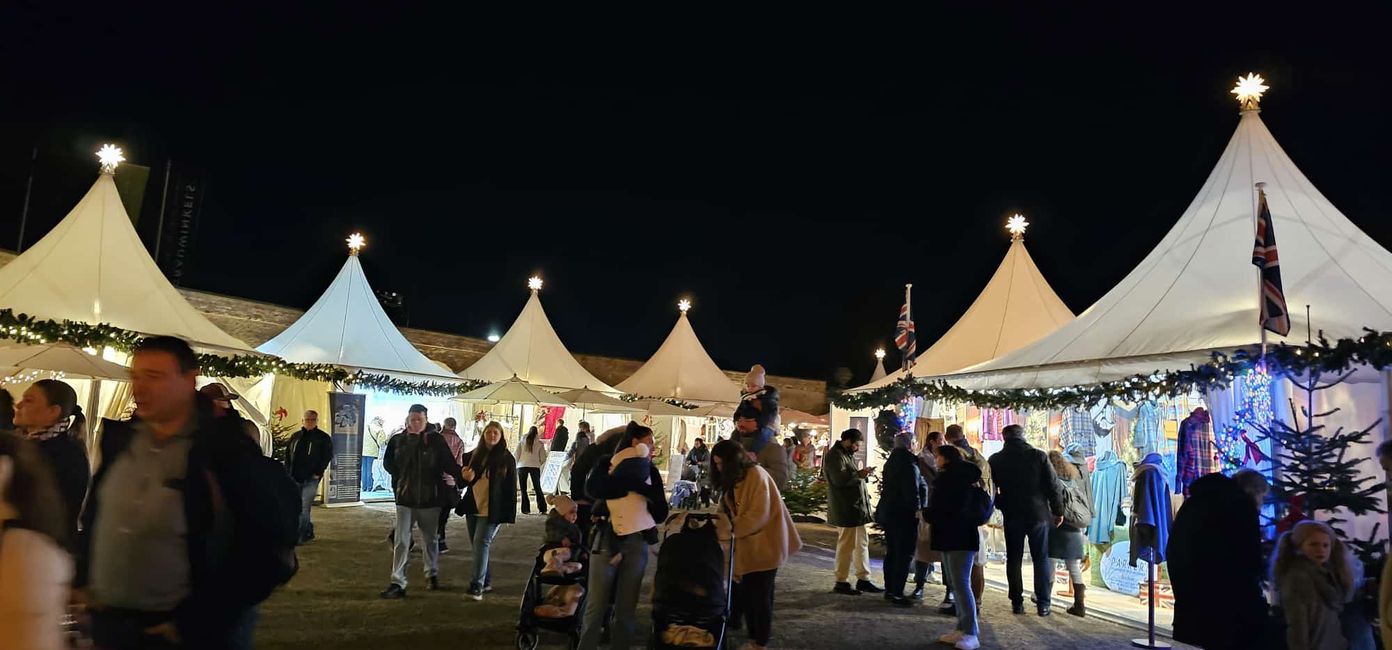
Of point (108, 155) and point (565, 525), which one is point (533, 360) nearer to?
point (108, 155)

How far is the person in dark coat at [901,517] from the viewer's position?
24.5ft

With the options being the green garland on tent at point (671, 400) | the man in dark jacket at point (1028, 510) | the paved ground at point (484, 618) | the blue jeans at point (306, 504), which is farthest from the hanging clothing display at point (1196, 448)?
the green garland on tent at point (671, 400)

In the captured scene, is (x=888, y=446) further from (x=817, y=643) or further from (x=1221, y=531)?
(x=1221, y=531)

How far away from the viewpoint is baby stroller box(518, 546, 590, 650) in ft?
17.1

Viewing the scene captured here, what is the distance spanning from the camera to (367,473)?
15.1 meters

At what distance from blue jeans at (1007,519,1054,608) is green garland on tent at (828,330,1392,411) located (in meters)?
1.58

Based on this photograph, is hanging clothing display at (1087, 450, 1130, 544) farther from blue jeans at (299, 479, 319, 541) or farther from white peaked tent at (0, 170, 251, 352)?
white peaked tent at (0, 170, 251, 352)

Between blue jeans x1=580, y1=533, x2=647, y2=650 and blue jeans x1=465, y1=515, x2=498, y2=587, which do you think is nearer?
blue jeans x1=580, y1=533, x2=647, y2=650

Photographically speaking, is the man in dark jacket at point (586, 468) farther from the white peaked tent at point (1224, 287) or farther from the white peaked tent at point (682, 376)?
the white peaked tent at point (682, 376)

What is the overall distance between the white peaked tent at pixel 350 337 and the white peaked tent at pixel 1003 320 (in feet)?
28.8

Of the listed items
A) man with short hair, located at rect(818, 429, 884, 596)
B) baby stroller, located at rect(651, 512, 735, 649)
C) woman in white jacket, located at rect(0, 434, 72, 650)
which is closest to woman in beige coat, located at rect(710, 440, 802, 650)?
baby stroller, located at rect(651, 512, 735, 649)

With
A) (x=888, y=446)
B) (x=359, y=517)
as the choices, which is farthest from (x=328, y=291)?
(x=888, y=446)

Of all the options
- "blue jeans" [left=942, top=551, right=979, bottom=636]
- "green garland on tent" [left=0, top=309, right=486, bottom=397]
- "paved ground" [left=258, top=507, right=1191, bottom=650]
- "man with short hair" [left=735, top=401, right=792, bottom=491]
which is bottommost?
"paved ground" [left=258, top=507, right=1191, bottom=650]

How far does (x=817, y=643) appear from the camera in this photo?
5855 mm
